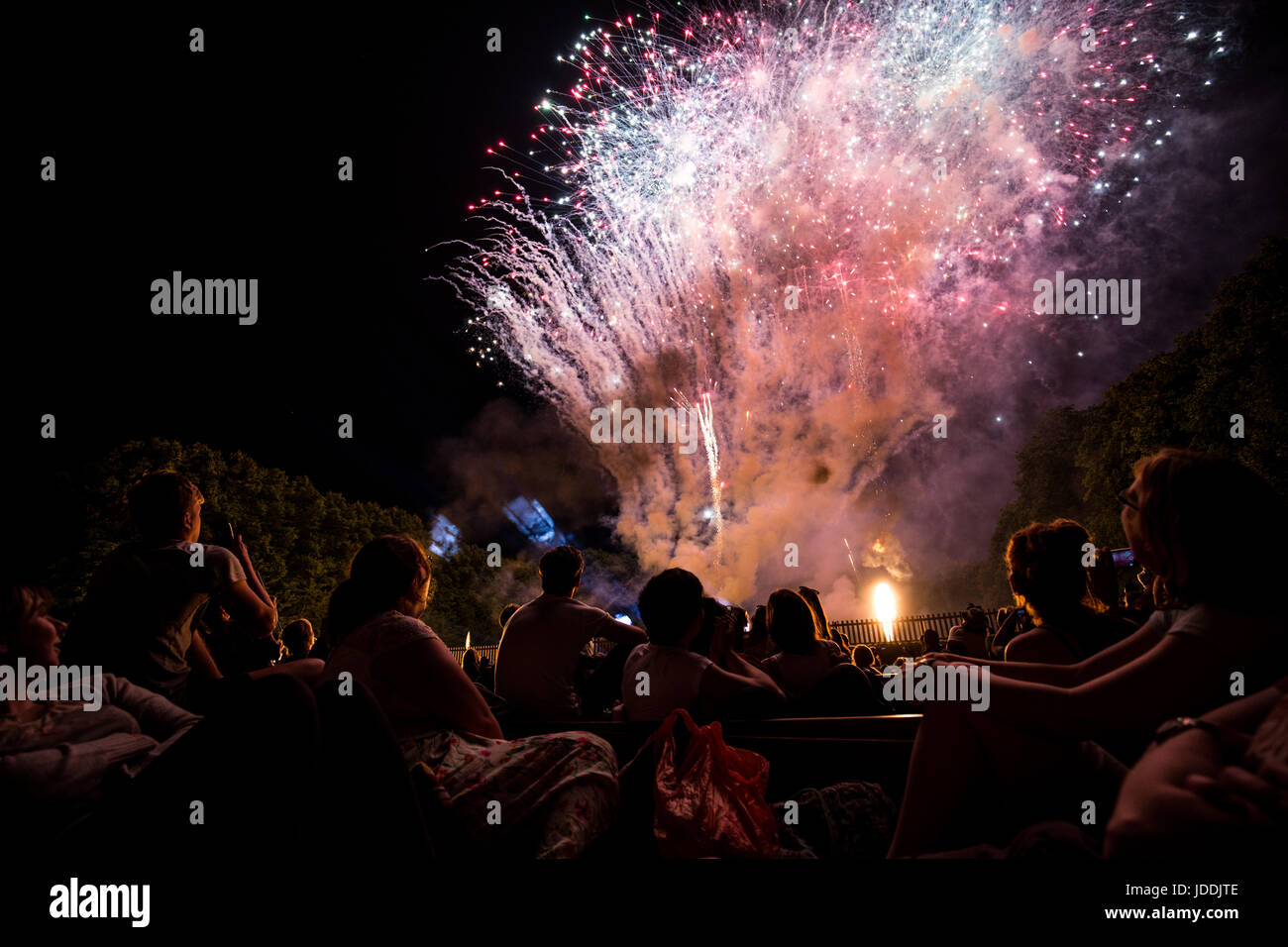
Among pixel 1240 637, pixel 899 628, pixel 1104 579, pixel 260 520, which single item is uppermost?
pixel 1240 637

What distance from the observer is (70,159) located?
1320 cm

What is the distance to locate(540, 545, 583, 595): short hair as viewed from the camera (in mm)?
4281

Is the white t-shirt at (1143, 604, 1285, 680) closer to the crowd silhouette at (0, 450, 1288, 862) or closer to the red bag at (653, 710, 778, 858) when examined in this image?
the crowd silhouette at (0, 450, 1288, 862)

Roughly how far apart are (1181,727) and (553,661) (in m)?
3.33

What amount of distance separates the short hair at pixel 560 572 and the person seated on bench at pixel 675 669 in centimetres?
96

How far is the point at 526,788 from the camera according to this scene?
6.92 ft

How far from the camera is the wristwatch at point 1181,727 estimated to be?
1273 millimetres

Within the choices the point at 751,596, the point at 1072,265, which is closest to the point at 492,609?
the point at 751,596

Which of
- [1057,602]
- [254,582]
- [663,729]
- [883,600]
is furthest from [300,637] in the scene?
[883,600]

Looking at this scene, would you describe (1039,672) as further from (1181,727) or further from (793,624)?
(793,624)

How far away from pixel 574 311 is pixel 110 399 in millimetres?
15958

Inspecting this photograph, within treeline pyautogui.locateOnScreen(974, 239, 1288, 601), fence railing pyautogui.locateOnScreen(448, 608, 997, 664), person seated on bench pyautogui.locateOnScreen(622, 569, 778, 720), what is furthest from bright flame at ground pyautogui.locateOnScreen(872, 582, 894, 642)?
person seated on bench pyautogui.locateOnScreen(622, 569, 778, 720)

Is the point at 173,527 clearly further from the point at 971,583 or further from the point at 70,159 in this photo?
the point at 971,583

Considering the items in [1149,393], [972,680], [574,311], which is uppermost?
[574,311]
